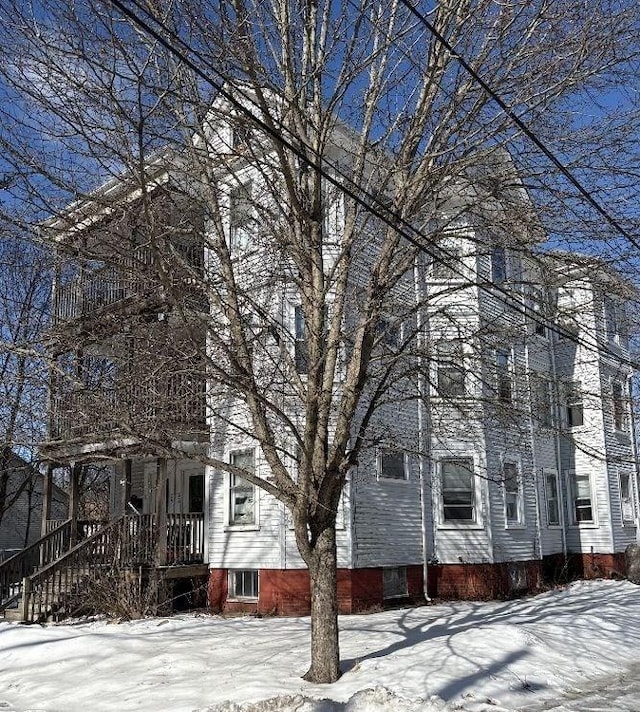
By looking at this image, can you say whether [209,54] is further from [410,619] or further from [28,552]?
[28,552]

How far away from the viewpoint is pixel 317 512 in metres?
9.16

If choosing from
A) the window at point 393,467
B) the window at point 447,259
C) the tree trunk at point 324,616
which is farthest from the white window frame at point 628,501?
the tree trunk at point 324,616

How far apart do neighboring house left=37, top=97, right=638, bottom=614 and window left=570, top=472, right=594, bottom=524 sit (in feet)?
0.13

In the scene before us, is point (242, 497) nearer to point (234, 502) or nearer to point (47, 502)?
point (234, 502)

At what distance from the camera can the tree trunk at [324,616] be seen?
8.93 metres

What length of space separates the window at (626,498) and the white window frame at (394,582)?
1040 centimetres

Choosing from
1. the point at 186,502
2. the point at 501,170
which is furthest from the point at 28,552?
the point at 501,170

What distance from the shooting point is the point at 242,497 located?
54.6ft

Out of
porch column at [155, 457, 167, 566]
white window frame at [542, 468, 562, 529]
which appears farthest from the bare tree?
white window frame at [542, 468, 562, 529]

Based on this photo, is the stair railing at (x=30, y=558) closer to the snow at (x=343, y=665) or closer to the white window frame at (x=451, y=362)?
the snow at (x=343, y=665)

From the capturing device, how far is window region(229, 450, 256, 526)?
1648 cm

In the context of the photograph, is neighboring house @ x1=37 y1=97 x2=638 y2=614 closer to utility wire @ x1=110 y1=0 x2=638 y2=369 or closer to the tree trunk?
utility wire @ x1=110 y1=0 x2=638 y2=369

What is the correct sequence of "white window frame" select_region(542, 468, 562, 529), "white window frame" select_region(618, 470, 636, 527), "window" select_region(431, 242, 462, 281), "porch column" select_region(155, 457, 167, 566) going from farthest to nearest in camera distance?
"white window frame" select_region(618, 470, 636, 527) < "white window frame" select_region(542, 468, 562, 529) < "porch column" select_region(155, 457, 167, 566) < "window" select_region(431, 242, 462, 281)

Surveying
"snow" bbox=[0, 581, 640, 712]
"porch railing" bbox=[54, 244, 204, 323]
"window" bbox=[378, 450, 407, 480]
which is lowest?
"snow" bbox=[0, 581, 640, 712]
